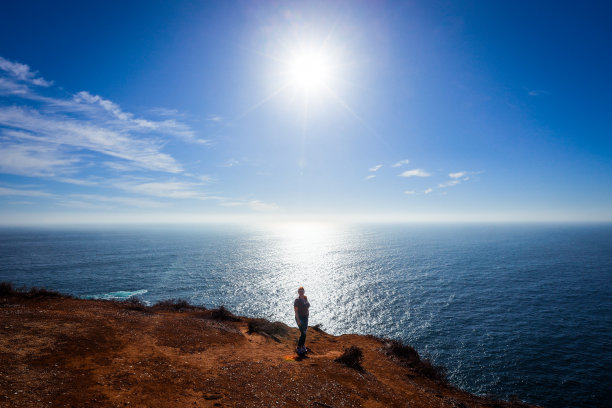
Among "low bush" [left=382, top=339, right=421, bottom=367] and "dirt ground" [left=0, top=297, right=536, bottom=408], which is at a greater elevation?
"dirt ground" [left=0, top=297, right=536, bottom=408]

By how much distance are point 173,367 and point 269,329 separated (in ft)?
32.5

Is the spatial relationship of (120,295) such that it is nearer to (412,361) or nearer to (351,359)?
(351,359)

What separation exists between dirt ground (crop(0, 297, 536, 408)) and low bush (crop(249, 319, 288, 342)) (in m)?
0.93

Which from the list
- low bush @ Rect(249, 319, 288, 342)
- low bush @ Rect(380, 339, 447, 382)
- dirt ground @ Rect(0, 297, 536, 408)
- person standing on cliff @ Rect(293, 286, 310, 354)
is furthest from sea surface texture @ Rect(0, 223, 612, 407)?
person standing on cliff @ Rect(293, 286, 310, 354)

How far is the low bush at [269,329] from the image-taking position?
20188 mm

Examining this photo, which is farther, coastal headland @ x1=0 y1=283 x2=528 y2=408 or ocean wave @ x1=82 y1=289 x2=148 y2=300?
ocean wave @ x1=82 y1=289 x2=148 y2=300

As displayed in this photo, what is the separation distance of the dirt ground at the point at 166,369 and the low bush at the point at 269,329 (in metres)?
0.93

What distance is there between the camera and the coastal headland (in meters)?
9.42

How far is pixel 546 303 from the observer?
1748 inches

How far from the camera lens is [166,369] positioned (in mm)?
11594

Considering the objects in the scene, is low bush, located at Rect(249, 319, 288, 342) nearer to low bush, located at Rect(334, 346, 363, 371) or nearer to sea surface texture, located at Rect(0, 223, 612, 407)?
low bush, located at Rect(334, 346, 363, 371)

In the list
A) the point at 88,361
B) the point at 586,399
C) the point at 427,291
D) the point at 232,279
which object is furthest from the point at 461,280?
the point at 88,361

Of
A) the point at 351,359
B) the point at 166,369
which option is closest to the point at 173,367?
the point at 166,369

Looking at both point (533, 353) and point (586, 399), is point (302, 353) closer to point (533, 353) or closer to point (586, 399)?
point (586, 399)
